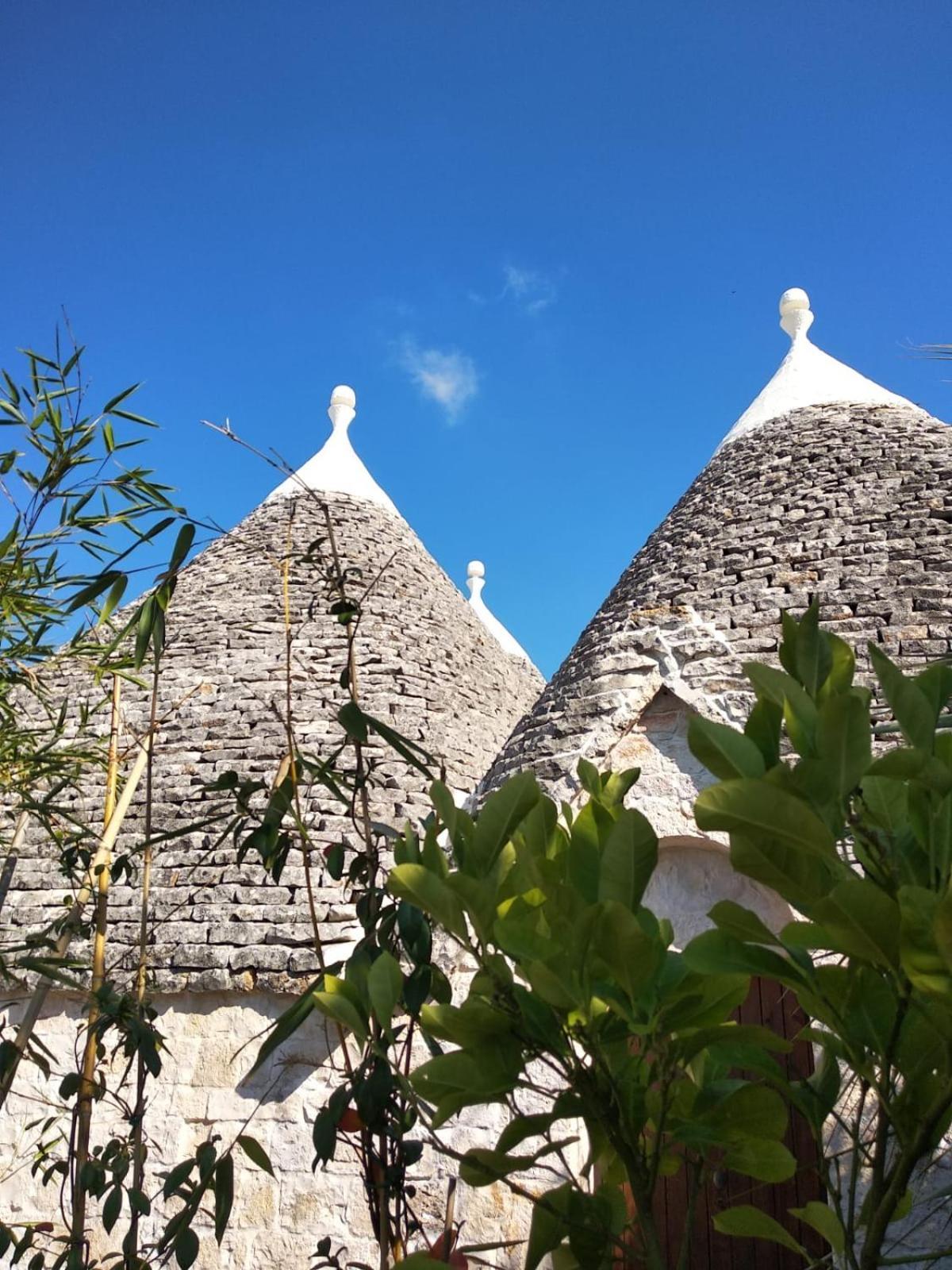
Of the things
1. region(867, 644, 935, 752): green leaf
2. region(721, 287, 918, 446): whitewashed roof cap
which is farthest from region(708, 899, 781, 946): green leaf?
region(721, 287, 918, 446): whitewashed roof cap

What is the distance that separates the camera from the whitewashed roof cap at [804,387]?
7.32 metres

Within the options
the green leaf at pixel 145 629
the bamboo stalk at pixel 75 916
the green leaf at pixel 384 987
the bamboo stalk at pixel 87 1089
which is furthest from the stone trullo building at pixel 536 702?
the green leaf at pixel 384 987

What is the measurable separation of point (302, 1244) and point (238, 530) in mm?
5925

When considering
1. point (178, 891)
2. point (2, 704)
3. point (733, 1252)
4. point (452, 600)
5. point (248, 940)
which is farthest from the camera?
point (452, 600)

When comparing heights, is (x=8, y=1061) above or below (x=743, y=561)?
below

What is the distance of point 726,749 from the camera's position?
127 centimetres

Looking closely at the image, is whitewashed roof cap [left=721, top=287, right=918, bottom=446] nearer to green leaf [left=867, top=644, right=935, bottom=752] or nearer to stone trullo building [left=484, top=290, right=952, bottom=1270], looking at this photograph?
stone trullo building [left=484, top=290, right=952, bottom=1270]

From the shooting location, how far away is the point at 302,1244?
4598 millimetres

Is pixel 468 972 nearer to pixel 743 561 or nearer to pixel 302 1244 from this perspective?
pixel 302 1244

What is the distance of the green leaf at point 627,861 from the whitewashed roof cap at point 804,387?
654 centimetres

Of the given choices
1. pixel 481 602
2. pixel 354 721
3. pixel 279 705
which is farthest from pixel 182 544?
pixel 481 602

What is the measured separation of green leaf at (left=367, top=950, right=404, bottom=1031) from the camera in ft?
4.61

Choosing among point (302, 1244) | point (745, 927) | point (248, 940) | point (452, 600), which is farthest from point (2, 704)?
point (452, 600)

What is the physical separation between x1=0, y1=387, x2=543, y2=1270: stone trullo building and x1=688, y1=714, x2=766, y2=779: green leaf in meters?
1.62
